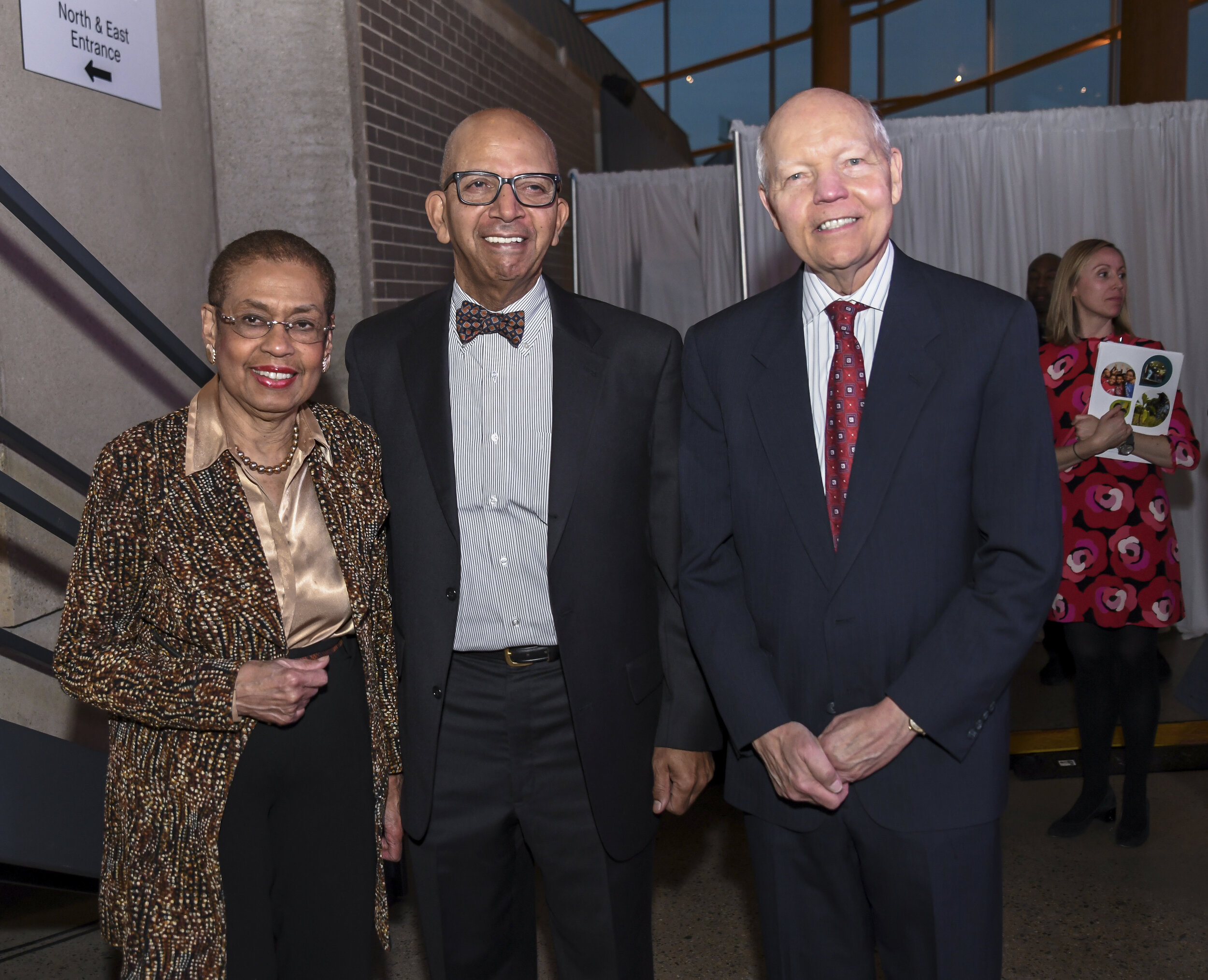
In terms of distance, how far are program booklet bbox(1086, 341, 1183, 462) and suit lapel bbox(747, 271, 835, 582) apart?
225cm

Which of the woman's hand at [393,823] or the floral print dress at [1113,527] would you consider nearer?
the woman's hand at [393,823]

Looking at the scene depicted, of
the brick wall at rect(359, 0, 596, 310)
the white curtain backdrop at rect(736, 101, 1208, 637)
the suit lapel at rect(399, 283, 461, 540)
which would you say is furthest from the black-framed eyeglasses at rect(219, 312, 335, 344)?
the white curtain backdrop at rect(736, 101, 1208, 637)

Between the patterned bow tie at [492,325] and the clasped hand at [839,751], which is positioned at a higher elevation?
the patterned bow tie at [492,325]

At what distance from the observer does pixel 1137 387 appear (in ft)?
12.0

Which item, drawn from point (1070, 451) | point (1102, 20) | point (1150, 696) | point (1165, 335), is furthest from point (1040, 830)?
point (1102, 20)

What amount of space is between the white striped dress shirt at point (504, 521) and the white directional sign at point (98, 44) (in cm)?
266

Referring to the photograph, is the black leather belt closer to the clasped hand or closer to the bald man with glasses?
the bald man with glasses

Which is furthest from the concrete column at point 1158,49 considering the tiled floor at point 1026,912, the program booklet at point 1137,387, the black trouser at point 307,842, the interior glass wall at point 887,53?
the black trouser at point 307,842

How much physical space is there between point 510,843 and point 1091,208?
5614mm

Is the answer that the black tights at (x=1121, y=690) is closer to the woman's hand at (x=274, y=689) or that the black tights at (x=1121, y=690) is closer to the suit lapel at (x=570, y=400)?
the suit lapel at (x=570, y=400)

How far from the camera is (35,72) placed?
3.63 metres

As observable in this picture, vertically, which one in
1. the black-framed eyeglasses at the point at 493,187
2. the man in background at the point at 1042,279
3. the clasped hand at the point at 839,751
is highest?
the man in background at the point at 1042,279

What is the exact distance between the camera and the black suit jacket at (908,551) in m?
1.71

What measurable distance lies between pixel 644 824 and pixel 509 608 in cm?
55
